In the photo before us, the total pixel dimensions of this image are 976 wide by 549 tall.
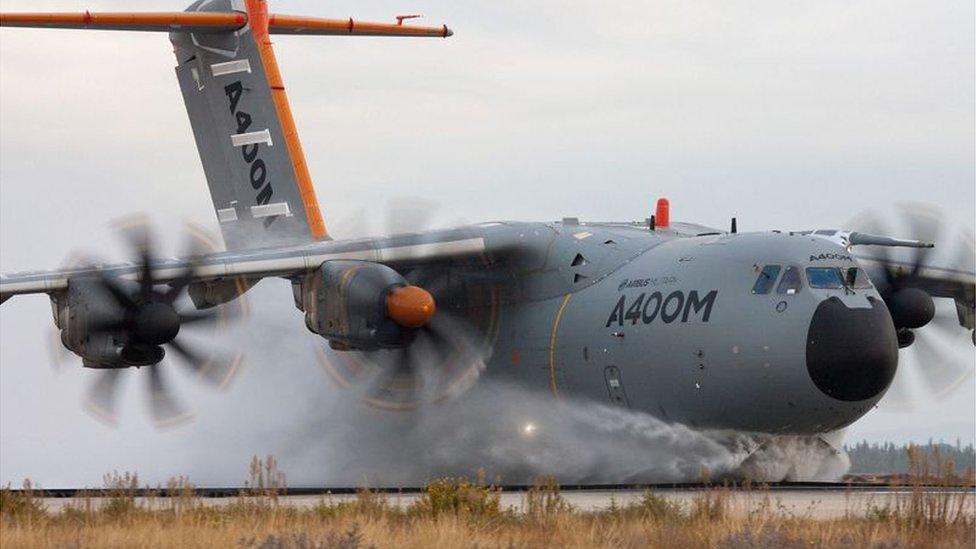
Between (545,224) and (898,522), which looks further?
(545,224)

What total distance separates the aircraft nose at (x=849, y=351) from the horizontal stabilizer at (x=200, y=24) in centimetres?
1202

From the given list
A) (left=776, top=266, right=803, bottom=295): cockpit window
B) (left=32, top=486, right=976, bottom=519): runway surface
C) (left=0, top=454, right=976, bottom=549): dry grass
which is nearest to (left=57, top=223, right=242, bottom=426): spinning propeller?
(left=32, top=486, right=976, bottom=519): runway surface

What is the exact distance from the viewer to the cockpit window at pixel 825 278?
19734 millimetres

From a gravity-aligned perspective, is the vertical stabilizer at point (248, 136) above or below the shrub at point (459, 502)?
above

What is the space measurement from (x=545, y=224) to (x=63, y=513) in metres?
10.7

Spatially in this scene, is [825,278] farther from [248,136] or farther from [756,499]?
[248,136]

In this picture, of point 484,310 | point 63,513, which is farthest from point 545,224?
point 63,513

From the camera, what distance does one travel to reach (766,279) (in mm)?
20047

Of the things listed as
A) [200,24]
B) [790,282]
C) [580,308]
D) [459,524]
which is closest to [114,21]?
[200,24]

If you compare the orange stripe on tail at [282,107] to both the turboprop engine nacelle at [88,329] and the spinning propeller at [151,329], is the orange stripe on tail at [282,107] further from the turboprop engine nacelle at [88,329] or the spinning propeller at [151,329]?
the turboprop engine nacelle at [88,329]

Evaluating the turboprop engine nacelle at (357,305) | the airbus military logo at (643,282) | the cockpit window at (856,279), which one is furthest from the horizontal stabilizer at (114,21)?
the cockpit window at (856,279)

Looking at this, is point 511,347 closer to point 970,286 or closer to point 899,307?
point 899,307

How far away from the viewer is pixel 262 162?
28.0 meters

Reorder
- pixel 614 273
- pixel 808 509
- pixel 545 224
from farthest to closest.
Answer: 1. pixel 545 224
2. pixel 614 273
3. pixel 808 509
